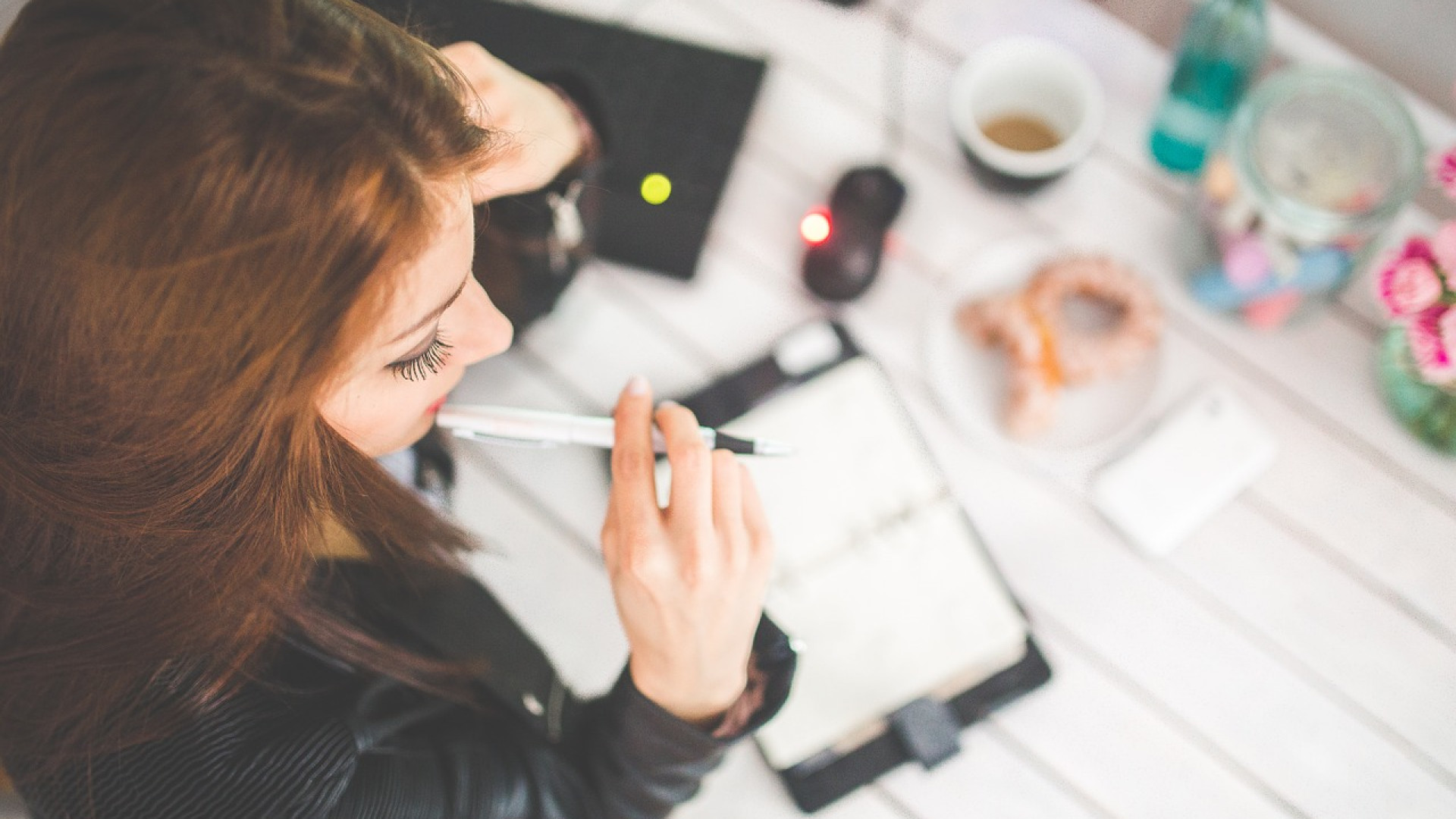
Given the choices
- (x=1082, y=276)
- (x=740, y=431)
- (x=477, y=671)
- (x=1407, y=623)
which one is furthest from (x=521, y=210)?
(x=1407, y=623)

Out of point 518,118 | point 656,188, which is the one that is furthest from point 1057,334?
point 518,118

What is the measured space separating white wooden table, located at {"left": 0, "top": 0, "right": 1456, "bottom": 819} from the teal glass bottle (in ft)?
0.13

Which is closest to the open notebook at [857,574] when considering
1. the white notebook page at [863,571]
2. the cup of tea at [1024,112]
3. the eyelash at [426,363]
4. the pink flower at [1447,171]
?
the white notebook page at [863,571]

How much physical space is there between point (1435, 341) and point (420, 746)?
0.74 metres

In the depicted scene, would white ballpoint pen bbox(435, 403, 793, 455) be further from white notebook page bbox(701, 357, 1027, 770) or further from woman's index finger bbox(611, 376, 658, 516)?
white notebook page bbox(701, 357, 1027, 770)

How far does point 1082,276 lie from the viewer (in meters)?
0.83

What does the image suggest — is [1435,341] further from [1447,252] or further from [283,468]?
[283,468]

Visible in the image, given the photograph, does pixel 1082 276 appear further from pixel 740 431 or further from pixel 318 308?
pixel 318 308

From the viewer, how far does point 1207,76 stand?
85cm

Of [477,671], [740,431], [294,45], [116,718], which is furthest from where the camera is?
[740,431]

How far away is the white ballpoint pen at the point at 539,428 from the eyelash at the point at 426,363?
109 mm

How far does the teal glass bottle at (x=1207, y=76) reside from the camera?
0.83 meters

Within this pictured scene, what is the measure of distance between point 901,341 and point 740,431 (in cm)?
17

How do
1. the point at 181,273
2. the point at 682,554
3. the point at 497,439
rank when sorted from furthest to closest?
the point at 497,439, the point at 682,554, the point at 181,273
